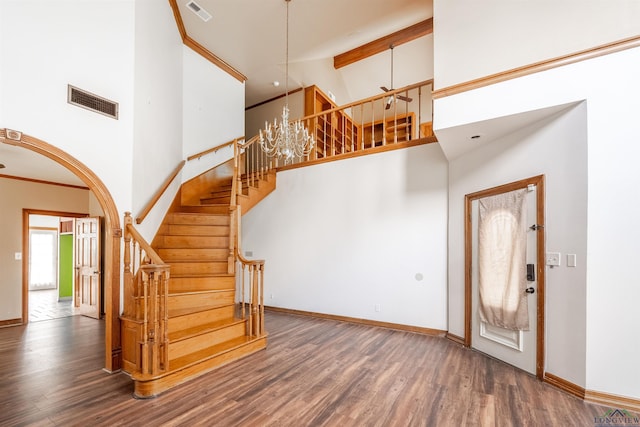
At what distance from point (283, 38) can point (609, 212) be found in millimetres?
5902

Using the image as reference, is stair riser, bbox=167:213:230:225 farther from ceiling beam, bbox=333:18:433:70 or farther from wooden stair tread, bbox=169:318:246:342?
ceiling beam, bbox=333:18:433:70

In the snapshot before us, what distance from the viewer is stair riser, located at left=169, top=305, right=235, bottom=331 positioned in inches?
135

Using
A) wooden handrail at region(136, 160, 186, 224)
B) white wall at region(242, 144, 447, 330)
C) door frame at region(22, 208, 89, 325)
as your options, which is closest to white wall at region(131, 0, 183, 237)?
wooden handrail at region(136, 160, 186, 224)

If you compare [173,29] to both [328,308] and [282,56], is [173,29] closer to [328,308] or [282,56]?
[282,56]

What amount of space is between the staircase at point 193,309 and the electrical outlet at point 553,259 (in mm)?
3250

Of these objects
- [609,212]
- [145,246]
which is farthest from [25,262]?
[609,212]

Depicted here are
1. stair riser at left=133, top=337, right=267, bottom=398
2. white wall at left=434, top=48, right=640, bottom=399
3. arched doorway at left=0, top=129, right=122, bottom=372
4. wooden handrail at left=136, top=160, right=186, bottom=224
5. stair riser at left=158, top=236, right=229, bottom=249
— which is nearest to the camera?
white wall at left=434, top=48, right=640, bottom=399

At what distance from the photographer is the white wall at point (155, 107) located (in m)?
3.91

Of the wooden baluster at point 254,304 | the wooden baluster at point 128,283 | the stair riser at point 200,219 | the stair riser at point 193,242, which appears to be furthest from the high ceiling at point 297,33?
the wooden baluster at point 254,304

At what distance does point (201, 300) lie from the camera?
3.83 meters

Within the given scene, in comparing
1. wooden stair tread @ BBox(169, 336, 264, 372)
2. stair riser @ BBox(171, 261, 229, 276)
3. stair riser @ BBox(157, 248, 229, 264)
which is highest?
stair riser @ BBox(157, 248, 229, 264)

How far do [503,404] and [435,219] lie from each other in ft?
8.40

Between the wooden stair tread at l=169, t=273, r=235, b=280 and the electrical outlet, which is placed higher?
the electrical outlet

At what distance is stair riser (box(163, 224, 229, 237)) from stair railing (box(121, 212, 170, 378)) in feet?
4.15
